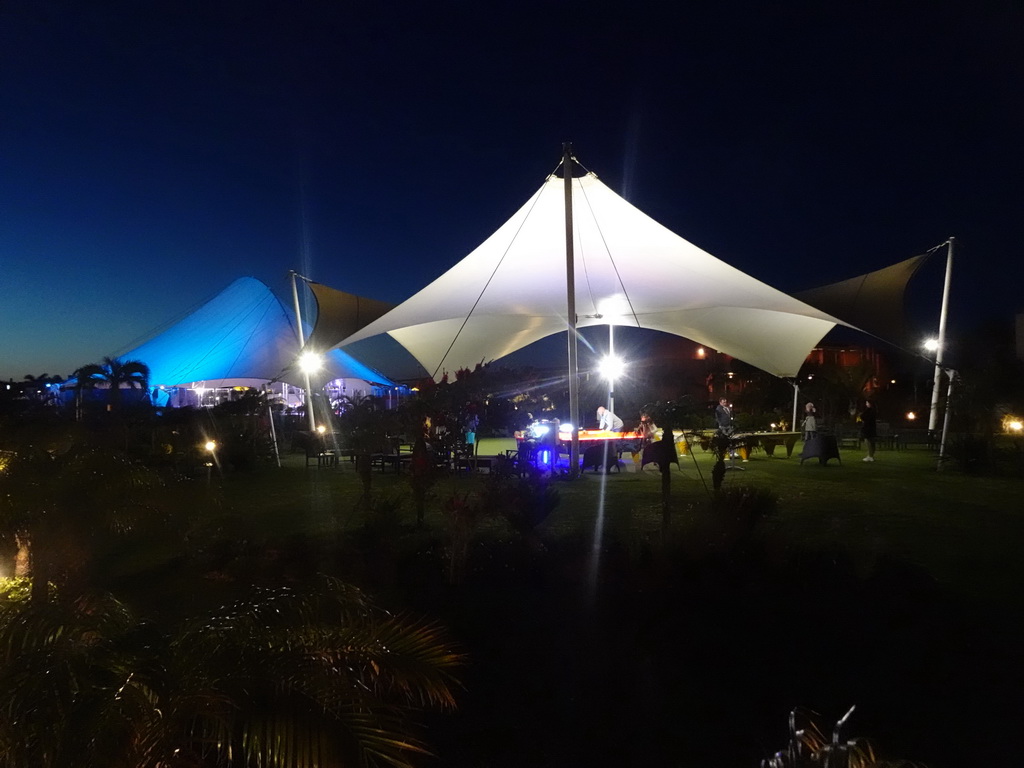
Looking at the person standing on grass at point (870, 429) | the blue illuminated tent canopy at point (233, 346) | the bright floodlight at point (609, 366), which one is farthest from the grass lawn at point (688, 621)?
the blue illuminated tent canopy at point (233, 346)

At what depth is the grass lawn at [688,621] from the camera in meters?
2.85

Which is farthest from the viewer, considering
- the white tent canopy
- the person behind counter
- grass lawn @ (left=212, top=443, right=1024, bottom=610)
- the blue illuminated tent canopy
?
the blue illuminated tent canopy

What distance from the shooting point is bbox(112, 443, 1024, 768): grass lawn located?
2.85 m

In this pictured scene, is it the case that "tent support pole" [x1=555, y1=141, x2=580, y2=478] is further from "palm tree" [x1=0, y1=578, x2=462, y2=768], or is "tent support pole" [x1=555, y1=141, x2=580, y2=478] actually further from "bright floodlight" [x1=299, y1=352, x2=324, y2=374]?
"palm tree" [x1=0, y1=578, x2=462, y2=768]

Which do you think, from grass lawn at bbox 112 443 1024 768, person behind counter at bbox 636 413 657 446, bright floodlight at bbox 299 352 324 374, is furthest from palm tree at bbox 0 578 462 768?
bright floodlight at bbox 299 352 324 374

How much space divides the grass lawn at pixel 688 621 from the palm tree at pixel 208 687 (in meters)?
0.78

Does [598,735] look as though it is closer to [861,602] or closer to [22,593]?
[861,602]

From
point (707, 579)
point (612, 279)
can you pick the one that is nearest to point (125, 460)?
point (707, 579)

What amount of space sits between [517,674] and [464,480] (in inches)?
286

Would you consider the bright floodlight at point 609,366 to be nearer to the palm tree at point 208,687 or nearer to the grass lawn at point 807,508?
the grass lawn at point 807,508

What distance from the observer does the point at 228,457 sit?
461 inches

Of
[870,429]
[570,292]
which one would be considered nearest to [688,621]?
[570,292]

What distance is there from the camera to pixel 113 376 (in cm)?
1700

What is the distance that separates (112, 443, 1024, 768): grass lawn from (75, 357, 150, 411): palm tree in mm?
11456
